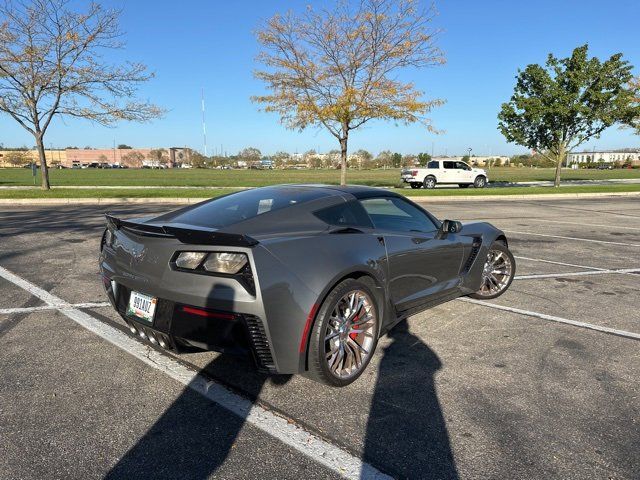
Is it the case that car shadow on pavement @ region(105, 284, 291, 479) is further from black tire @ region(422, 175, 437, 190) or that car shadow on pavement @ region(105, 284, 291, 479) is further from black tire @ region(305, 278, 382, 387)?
black tire @ region(422, 175, 437, 190)

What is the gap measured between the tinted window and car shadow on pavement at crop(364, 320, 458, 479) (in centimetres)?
102

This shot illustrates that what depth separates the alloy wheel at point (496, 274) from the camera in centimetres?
496

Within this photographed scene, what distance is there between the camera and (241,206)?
3.48 m

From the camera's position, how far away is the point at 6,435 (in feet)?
7.98

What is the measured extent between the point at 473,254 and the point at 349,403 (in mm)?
2294

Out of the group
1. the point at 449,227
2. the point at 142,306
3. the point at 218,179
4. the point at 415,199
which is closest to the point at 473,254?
the point at 449,227

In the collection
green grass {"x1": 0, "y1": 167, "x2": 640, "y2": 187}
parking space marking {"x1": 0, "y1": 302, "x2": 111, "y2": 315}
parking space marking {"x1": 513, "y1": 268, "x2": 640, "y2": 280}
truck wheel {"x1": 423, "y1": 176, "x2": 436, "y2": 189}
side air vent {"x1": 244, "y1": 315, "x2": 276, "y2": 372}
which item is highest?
side air vent {"x1": 244, "y1": 315, "x2": 276, "y2": 372}

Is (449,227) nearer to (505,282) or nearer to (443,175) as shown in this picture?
(505,282)

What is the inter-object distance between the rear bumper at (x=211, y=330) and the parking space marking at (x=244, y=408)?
0.28 metres

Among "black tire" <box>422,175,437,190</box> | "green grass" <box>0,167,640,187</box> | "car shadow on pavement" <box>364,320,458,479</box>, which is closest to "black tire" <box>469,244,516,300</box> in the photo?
"car shadow on pavement" <box>364,320,458,479</box>

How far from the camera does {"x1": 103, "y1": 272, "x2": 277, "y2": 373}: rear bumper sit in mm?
2572

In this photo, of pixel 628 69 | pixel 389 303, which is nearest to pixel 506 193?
pixel 628 69

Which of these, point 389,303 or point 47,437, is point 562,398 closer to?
point 389,303

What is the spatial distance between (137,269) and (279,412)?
1.25m
